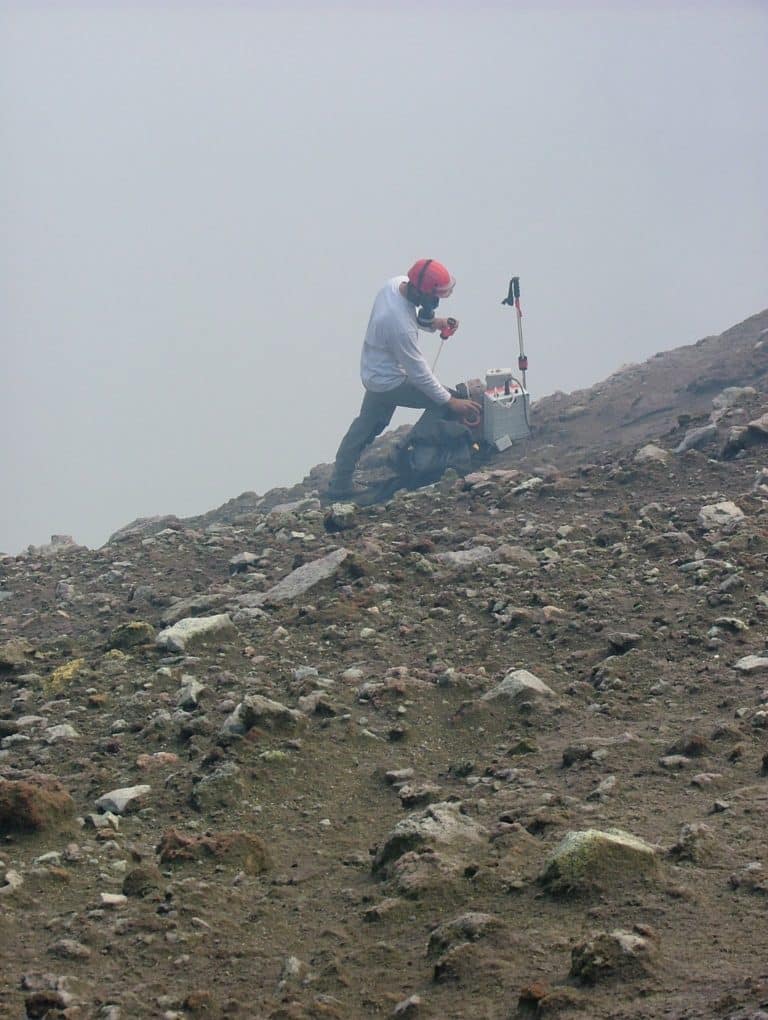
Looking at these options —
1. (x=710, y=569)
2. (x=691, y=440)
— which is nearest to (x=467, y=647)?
(x=710, y=569)

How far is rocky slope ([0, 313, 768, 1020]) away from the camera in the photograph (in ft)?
11.3

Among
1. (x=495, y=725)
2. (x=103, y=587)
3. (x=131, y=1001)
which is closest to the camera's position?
(x=131, y=1001)

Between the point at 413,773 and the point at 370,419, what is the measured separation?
860 cm

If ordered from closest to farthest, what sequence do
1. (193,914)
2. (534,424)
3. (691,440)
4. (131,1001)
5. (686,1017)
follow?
(686,1017) < (131,1001) < (193,914) < (691,440) < (534,424)

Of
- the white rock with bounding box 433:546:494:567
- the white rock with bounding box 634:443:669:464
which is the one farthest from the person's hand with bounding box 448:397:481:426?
the white rock with bounding box 433:546:494:567

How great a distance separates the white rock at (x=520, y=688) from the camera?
5.75m

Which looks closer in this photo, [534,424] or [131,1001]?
[131,1001]

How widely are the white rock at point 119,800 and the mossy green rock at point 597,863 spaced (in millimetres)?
1766

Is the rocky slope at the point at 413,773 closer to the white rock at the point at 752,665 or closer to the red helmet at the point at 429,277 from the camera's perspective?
the white rock at the point at 752,665

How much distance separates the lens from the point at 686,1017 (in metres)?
2.91

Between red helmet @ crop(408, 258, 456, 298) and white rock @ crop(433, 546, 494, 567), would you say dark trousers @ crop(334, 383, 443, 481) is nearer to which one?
red helmet @ crop(408, 258, 456, 298)

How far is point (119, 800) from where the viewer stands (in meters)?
4.87

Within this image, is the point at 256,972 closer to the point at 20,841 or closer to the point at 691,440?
the point at 20,841

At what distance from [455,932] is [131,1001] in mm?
895
